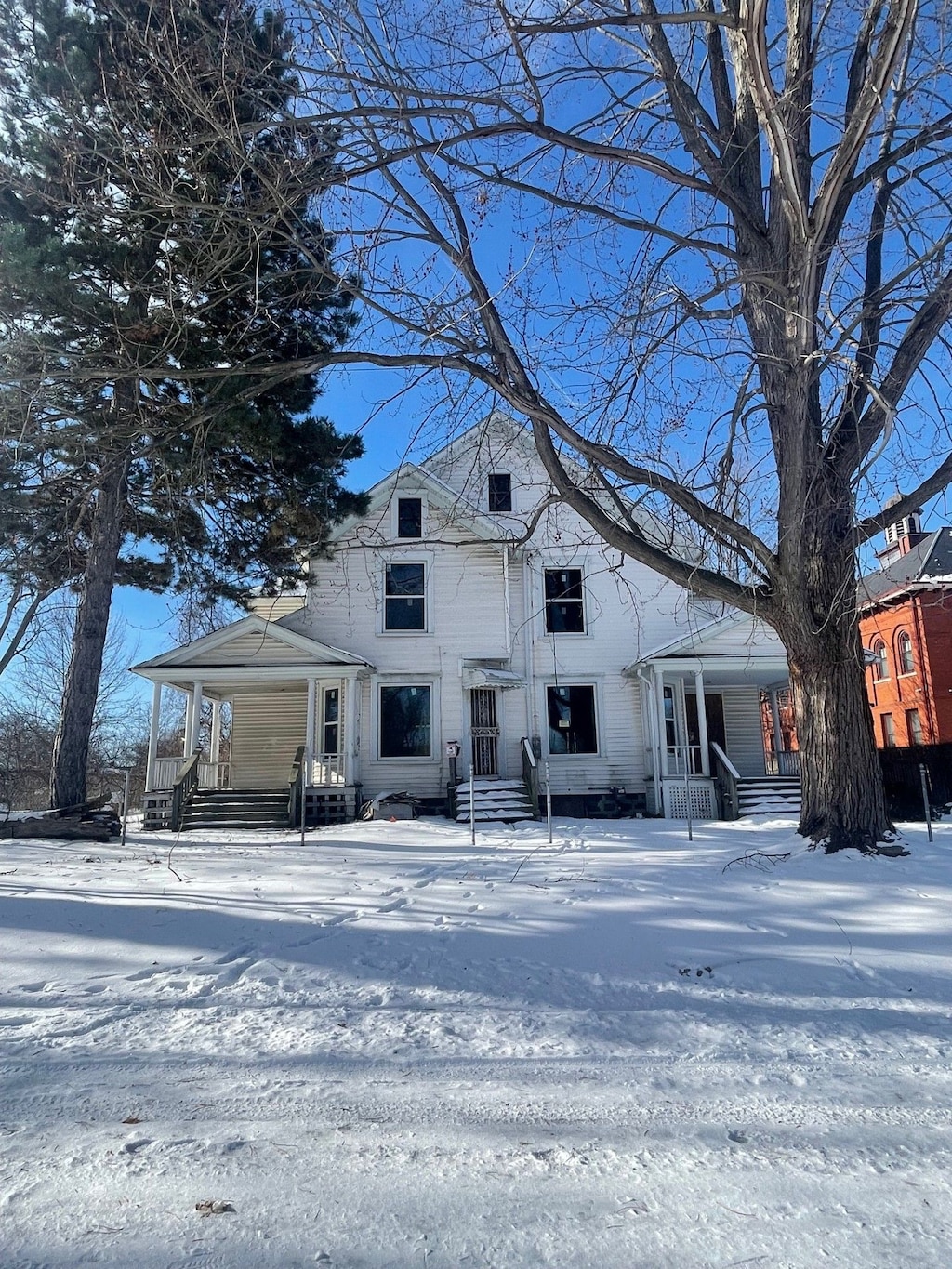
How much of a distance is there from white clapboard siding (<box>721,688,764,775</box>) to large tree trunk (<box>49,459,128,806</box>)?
1376cm

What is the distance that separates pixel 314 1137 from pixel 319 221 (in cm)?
780

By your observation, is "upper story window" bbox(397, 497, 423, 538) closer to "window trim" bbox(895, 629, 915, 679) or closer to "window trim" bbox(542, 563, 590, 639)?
→ "window trim" bbox(542, 563, 590, 639)

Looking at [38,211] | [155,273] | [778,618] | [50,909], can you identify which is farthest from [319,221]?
[50,909]

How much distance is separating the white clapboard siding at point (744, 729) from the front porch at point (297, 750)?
348 inches

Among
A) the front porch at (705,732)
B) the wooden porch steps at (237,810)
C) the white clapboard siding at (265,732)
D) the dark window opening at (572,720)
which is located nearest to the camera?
the wooden porch steps at (237,810)

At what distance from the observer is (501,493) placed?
19422 millimetres

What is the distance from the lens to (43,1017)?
3.79 metres

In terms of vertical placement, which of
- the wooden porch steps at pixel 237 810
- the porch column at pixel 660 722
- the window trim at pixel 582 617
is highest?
the window trim at pixel 582 617

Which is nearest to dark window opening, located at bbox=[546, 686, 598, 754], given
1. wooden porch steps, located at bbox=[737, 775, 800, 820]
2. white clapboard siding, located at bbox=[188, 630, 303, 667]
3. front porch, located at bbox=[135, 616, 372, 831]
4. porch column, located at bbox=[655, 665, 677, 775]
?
porch column, located at bbox=[655, 665, 677, 775]

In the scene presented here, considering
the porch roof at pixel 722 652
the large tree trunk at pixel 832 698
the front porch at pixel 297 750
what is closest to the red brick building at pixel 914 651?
the porch roof at pixel 722 652

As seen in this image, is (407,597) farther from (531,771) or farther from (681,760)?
(681,760)

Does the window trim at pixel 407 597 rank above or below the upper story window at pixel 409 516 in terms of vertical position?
below

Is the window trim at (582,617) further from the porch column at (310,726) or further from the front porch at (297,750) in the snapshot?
the porch column at (310,726)

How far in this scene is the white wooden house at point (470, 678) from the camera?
55.4ft
